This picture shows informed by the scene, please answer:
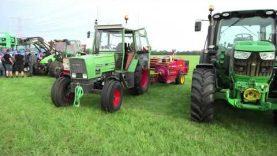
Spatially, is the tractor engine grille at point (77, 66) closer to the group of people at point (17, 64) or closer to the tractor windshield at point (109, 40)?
the tractor windshield at point (109, 40)

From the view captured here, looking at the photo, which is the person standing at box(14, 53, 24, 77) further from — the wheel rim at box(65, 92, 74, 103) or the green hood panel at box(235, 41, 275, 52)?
the green hood panel at box(235, 41, 275, 52)

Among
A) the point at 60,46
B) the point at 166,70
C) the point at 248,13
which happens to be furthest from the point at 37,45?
the point at 248,13

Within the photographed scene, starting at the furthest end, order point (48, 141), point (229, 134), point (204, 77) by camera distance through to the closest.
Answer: point (204, 77)
point (229, 134)
point (48, 141)

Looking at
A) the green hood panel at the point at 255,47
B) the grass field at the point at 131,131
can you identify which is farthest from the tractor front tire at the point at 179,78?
the green hood panel at the point at 255,47

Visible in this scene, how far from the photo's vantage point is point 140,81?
30.6 feet

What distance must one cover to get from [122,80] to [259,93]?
12.7 feet

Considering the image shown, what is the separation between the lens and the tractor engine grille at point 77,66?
23.9ft

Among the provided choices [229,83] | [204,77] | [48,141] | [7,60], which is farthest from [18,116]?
[7,60]

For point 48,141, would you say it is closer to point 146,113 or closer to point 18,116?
point 18,116

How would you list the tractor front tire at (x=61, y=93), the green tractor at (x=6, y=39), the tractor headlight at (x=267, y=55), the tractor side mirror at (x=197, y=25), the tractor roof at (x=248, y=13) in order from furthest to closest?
the green tractor at (x=6, y=39) → the tractor front tire at (x=61, y=93) → the tractor side mirror at (x=197, y=25) → the tractor roof at (x=248, y=13) → the tractor headlight at (x=267, y=55)

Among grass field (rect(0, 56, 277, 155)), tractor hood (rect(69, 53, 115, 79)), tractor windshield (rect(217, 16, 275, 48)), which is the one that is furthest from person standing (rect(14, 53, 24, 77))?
tractor windshield (rect(217, 16, 275, 48))

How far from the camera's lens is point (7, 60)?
1470 cm

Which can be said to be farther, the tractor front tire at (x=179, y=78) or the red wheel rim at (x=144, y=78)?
the tractor front tire at (x=179, y=78)

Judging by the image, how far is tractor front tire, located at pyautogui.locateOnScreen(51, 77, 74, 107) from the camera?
7.59m
